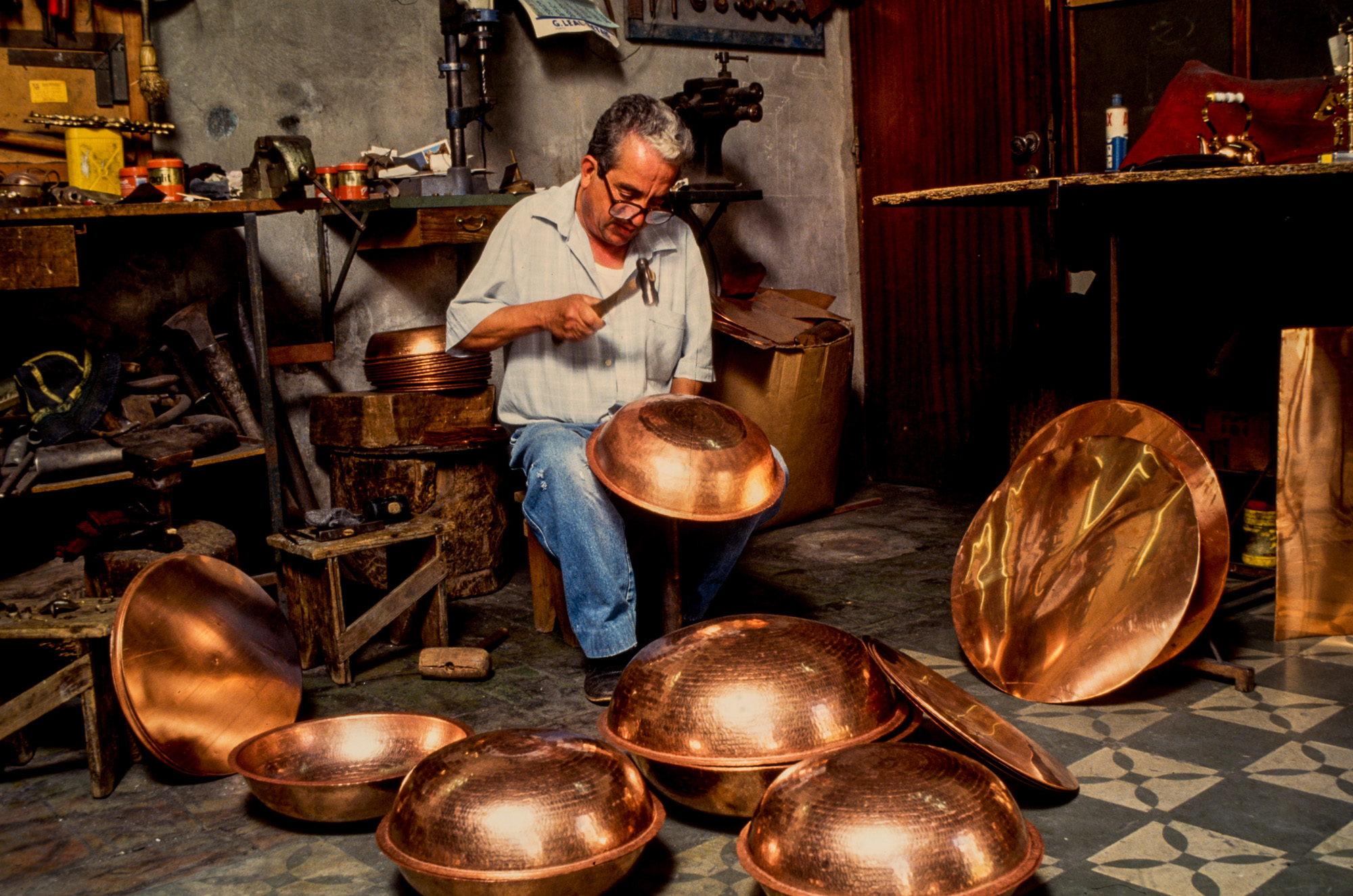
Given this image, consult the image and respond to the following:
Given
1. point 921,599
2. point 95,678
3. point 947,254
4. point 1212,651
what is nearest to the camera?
point 95,678

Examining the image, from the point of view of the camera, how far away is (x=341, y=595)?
10.6ft

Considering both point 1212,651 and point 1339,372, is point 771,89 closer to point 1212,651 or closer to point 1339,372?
point 1339,372

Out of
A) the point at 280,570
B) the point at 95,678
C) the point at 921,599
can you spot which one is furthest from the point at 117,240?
the point at 921,599

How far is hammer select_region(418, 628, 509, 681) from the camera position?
315cm

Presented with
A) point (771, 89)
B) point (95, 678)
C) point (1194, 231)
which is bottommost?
point (95, 678)

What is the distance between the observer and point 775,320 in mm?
4797

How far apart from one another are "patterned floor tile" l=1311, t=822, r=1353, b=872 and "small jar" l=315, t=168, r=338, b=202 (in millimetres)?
3401

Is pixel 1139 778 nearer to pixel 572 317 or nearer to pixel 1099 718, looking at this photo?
pixel 1099 718

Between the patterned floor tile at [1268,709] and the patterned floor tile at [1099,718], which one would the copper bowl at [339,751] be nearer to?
the patterned floor tile at [1099,718]

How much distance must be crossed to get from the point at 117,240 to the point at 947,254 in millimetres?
3552

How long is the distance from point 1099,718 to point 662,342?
1527 mm

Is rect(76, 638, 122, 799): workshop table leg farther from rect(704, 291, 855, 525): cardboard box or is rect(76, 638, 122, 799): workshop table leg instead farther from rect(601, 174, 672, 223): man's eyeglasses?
rect(704, 291, 855, 525): cardboard box

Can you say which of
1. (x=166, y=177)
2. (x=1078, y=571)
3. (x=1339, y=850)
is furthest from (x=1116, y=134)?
(x=166, y=177)

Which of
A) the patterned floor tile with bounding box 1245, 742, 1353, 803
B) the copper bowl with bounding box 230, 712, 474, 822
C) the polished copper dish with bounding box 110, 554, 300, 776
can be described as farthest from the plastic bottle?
the polished copper dish with bounding box 110, 554, 300, 776
